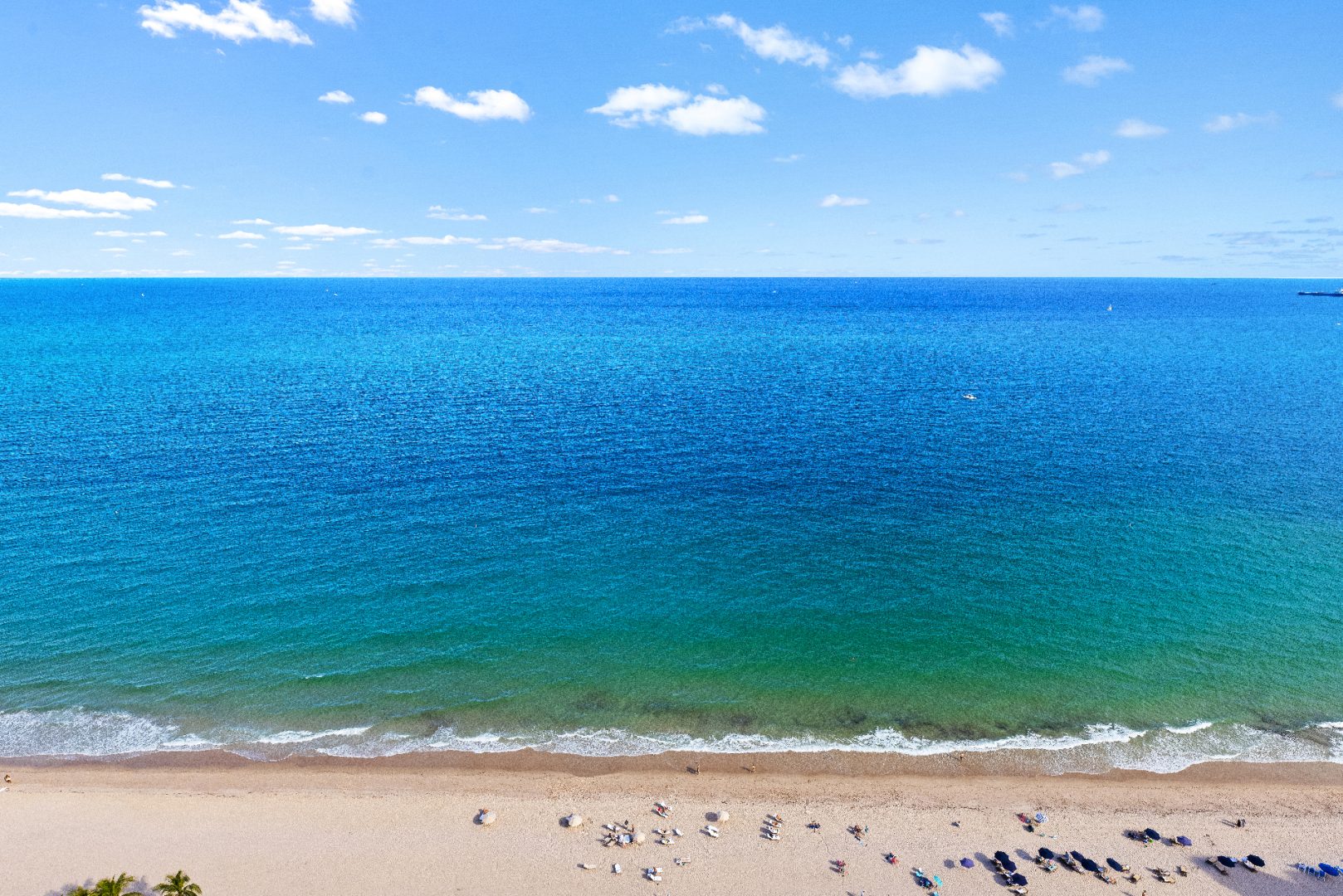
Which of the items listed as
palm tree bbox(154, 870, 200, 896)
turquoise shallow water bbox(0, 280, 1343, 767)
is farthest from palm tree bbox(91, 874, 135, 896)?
turquoise shallow water bbox(0, 280, 1343, 767)

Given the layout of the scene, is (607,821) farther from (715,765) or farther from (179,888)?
(179,888)

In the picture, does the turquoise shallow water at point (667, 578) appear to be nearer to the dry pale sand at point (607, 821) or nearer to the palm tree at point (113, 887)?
the dry pale sand at point (607, 821)

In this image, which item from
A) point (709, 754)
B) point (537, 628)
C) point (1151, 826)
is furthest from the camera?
point (537, 628)

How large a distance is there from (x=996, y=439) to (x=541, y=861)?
81.2 m

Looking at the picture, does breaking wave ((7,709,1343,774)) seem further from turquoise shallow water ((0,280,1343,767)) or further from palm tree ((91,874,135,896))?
palm tree ((91,874,135,896))

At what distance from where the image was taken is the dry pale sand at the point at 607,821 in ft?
112

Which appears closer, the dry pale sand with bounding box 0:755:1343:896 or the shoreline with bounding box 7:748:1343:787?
the dry pale sand with bounding box 0:755:1343:896

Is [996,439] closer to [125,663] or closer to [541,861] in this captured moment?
[541,861]

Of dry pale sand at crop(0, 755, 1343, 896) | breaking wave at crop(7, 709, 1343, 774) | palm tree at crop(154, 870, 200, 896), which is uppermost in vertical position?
palm tree at crop(154, 870, 200, 896)

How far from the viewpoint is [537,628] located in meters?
53.6

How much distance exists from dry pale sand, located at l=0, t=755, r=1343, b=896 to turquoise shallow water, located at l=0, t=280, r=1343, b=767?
2307mm

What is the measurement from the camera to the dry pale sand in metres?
34.1

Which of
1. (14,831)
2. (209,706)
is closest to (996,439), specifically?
(209,706)

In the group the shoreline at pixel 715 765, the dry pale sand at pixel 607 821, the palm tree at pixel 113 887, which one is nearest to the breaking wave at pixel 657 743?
the shoreline at pixel 715 765
